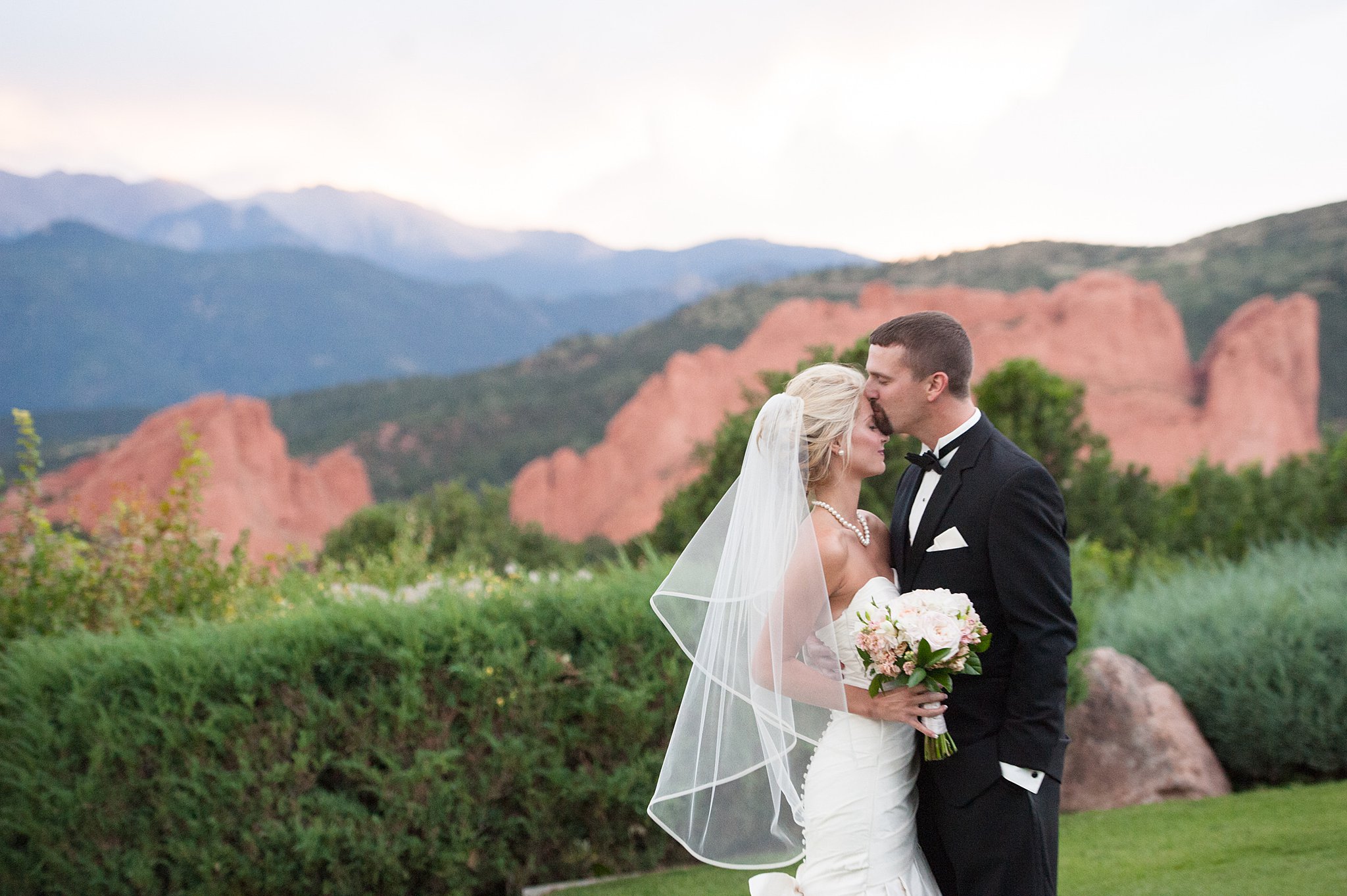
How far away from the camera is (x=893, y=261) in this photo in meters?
55.2

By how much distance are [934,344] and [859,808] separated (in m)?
1.36

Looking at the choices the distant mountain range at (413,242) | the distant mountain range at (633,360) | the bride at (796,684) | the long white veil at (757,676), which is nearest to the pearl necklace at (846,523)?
the bride at (796,684)

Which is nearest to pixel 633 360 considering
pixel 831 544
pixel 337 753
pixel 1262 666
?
pixel 1262 666

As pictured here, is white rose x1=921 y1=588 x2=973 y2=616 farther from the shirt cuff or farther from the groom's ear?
the groom's ear

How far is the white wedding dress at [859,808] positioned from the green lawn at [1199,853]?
79.9 inches

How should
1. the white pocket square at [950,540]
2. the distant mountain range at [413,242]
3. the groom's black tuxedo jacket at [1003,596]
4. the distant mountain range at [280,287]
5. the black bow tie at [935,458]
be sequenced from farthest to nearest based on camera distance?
the distant mountain range at [413,242] → the distant mountain range at [280,287] → the black bow tie at [935,458] → the white pocket square at [950,540] → the groom's black tuxedo jacket at [1003,596]

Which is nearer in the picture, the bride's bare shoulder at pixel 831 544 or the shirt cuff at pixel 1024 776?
the shirt cuff at pixel 1024 776

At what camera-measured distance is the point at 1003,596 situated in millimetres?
2604

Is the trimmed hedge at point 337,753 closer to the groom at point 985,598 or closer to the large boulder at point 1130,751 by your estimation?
the groom at point 985,598

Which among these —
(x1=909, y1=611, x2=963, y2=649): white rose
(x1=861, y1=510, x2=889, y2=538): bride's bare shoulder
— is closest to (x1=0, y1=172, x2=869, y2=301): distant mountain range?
(x1=861, y1=510, x2=889, y2=538): bride's bare shoulder

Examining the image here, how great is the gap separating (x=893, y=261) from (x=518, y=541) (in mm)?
39105

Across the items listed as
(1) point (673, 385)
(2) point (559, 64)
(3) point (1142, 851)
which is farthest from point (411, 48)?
(3) point (1142, 851)

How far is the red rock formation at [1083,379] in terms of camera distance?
34.9 metres

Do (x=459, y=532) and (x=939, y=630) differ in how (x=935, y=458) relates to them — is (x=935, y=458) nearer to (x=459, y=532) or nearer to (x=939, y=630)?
(x=939, y=630)
